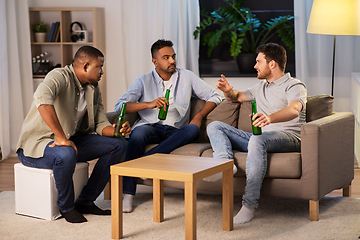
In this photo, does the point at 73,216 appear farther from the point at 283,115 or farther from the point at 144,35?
the point at 144,35

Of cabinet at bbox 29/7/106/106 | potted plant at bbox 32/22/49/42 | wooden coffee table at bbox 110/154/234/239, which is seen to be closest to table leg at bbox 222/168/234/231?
wooden coffee table at bbox 110/154/234/239

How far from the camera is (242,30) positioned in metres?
4.50

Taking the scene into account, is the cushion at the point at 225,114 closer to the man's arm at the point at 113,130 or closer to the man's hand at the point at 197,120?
the man's hand at the point at 197,120

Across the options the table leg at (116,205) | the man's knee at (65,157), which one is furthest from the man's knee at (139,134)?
the table leg at (116,205)

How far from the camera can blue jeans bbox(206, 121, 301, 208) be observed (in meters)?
Result: 2.46

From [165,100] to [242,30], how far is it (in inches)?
75.3

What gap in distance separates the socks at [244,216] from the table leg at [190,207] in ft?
1.61

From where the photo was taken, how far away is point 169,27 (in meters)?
4.55

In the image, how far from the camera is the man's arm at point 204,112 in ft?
10.2

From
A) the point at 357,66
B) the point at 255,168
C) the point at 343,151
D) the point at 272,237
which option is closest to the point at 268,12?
the point at 357,66

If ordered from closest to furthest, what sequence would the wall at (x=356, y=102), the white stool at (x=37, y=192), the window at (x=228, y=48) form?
1. the white stool at (x=37, y=192)
2. the wall at (x=356, y=102)
3. the window at (x=228, y=48)

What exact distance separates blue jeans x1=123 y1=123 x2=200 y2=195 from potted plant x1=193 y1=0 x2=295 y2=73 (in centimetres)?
174

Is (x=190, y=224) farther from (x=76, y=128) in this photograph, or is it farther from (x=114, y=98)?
(x=114, y=98)

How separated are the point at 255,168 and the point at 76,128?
1129mm
